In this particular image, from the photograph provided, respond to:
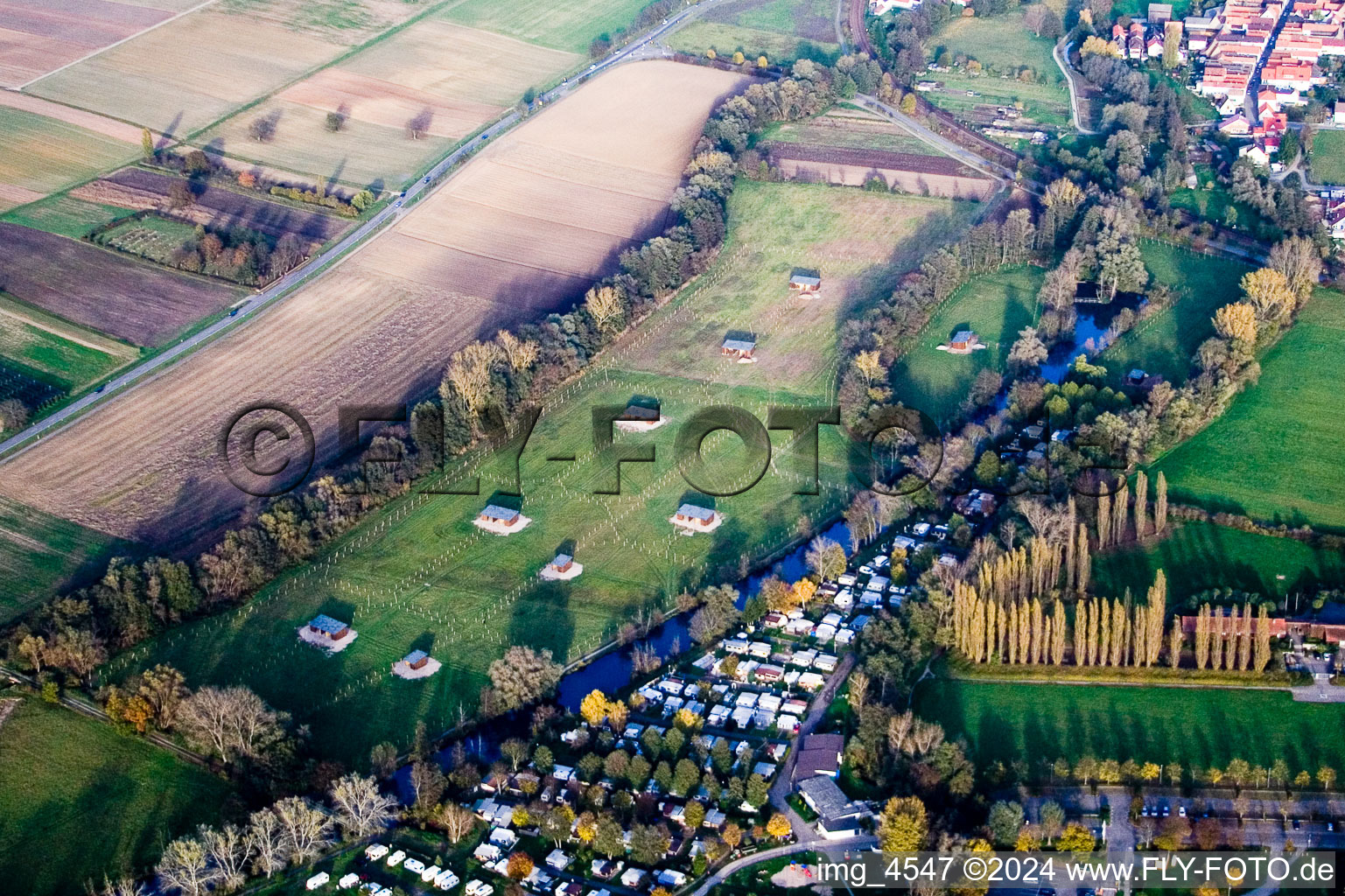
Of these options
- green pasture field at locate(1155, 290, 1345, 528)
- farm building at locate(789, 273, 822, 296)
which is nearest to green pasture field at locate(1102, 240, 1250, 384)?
green pasture field at locate(1155, 290, 1345, 528)

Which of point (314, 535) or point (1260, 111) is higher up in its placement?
point (1260, 111)

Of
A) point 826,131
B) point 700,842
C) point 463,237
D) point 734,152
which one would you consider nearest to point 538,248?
point 463,237

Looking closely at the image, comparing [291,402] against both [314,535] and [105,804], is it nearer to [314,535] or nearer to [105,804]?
[314,535]

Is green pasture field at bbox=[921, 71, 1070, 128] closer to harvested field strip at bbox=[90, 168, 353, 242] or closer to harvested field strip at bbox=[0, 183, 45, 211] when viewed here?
harvested field strip at bbox=[90, 168, 353, 242]

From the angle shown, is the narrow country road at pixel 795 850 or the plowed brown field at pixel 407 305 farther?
the plowed brown field at pixel 407 305

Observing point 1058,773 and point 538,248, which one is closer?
point 1058,773

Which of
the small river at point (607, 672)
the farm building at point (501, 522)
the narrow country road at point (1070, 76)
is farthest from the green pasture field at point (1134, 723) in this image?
the narrow country road at point (1070, 76)

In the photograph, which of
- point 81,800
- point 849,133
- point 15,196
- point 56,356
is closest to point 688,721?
point 81,800

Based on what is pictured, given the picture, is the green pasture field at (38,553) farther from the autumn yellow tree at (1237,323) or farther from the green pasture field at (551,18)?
the green pasture field at (551,18)
